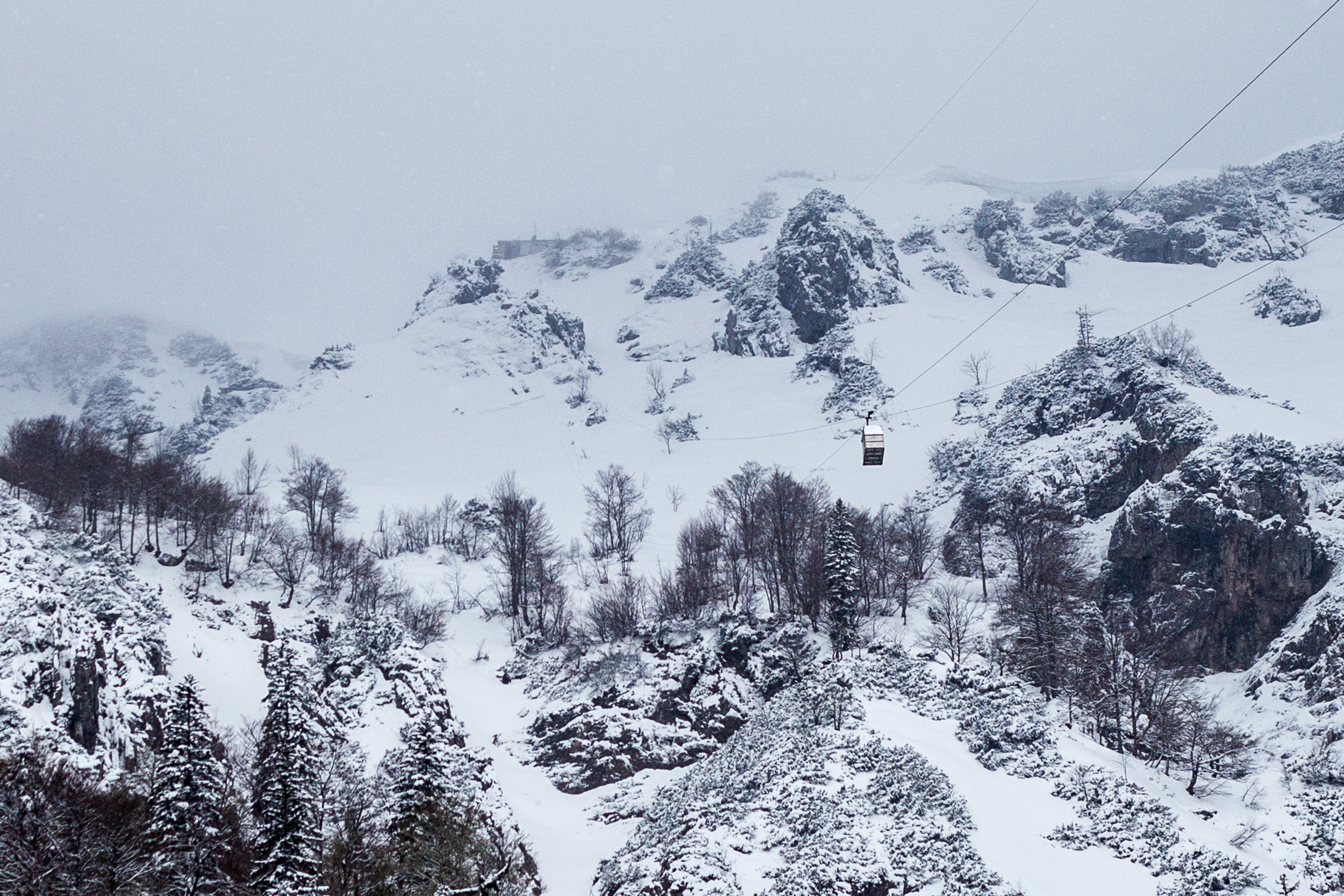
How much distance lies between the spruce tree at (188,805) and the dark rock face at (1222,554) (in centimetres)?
4678

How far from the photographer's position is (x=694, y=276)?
589 feet

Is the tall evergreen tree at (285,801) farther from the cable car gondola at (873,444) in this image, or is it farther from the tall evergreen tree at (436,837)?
the cable car gondola at (873,444)

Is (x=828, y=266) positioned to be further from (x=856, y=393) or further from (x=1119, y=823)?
(x=1119, y=823)

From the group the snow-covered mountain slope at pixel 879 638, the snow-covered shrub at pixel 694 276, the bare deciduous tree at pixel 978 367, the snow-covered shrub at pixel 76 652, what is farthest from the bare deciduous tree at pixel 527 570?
the snow-covered shrub at pixel 694 276

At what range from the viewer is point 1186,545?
46.2 m

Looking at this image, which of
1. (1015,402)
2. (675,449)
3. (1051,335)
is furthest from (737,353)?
(1015,402)

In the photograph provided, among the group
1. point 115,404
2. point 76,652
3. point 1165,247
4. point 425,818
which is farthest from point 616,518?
point 115,404

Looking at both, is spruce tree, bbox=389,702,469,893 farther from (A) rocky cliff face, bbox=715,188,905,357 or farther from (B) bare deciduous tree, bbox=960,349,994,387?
(A) rocky cliff face, bbox=715,188,905,357

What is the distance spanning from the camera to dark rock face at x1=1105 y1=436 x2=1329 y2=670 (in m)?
42.5

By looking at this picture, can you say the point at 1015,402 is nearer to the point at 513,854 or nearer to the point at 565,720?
the point at 565,720

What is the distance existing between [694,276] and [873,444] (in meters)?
166

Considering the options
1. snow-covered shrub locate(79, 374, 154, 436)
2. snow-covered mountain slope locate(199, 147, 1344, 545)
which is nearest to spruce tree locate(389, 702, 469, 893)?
snow-covered mountain slope locate(199, 147, 1344, 545)

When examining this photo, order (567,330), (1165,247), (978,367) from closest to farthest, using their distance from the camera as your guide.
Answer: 1. (978,367)
2. (1165,247)
3. (567,330)

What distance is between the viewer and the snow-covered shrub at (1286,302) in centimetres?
9750
